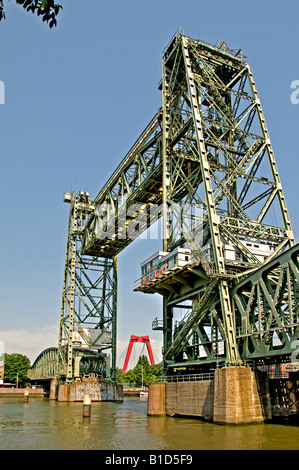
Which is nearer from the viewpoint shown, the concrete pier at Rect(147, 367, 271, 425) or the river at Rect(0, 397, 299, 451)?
the river at Rect(0, 397, 299, 451)

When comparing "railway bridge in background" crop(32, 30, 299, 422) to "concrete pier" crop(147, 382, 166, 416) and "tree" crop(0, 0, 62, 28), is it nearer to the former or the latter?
"concrete pier" crop(147, 382, 166, 416)

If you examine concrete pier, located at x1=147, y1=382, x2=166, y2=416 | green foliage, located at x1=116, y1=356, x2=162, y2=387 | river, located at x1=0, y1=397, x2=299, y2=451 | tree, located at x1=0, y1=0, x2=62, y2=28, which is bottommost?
river, located at x1=0, y1=397, x2=299, y2=451

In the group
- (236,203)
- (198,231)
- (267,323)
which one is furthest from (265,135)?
(267,323)

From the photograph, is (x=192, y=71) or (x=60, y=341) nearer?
(x=192, y=71)

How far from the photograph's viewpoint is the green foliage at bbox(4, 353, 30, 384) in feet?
407

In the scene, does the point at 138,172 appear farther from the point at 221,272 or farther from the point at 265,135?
the point at 221,272

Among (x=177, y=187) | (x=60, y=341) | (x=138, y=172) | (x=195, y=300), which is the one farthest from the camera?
(x=60, y=341)

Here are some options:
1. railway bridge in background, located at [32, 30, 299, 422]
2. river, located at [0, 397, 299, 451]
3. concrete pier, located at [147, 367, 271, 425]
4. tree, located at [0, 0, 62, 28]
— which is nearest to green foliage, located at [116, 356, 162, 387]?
railway bridge in background, located at [32, 30, 299, 422]

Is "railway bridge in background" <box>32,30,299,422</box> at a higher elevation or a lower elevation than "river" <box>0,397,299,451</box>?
higher

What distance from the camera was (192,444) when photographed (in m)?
19.9

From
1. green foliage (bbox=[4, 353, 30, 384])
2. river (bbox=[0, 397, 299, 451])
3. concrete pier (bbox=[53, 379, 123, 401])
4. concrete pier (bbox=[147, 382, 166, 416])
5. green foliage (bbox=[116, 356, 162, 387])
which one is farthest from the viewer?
green foliage (bbox=[116, 356, 162, 387])

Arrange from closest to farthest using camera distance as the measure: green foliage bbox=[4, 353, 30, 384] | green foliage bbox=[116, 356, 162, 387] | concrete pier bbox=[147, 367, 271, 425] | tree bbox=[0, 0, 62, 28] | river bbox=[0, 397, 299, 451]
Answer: tree bbox=[0, 0, 62, 28]
river bbox=[0, 397, 299, 451]
concrete pier bbox=[147, 367, 271, 425]
green foliage bbox=[4, 353, 30, 384]
green foliage bbox=[116, 356, 162, 387]

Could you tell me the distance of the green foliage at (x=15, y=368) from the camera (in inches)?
4879
